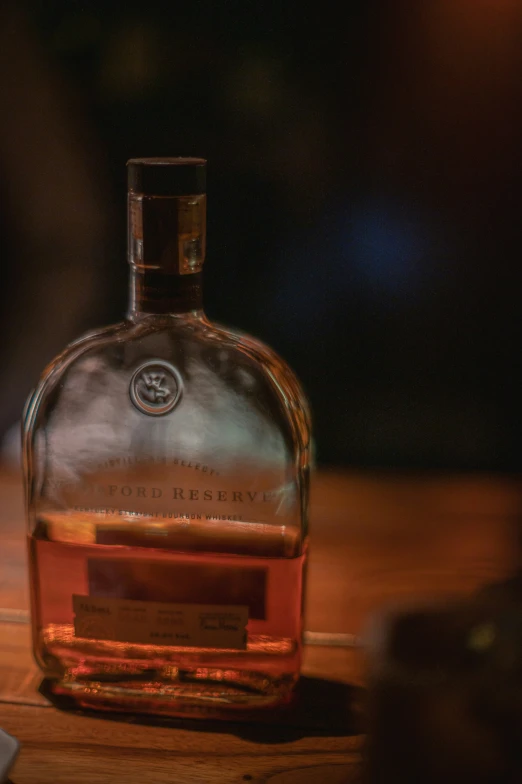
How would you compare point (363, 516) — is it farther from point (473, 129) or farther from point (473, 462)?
point (473, 129)

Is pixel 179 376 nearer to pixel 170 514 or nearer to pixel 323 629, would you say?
pixel 170 514

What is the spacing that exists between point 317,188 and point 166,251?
35 cm

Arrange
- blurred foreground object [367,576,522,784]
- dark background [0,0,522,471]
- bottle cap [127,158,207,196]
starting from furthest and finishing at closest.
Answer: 1. dark background [0,0,522,471]
2. bottle cap [127,158,207,196]
3. blurred foreground object [367,576,522,784]

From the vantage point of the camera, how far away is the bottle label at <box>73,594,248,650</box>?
1.61 ft

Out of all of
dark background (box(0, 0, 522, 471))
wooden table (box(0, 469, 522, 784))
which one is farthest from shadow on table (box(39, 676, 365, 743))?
dark background (box(0, 0, 522, 471))

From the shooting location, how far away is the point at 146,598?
0.50 meters

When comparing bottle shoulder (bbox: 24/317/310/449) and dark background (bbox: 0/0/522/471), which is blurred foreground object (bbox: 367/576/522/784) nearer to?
bottle shoulder (bbox: 24/317/310/449)

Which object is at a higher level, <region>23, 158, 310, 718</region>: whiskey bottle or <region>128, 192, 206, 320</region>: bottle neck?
<region>128, 192, 206, 320</region>: bottle neck

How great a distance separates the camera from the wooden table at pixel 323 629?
17.8 inches

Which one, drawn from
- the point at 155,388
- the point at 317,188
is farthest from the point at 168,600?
the point at 317,188

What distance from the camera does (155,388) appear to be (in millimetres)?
498

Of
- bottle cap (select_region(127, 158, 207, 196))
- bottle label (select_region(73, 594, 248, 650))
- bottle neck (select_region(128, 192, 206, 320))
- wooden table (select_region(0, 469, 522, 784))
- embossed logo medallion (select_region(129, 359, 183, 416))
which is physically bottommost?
wooden table (select_region(0, 469, 522, 784))

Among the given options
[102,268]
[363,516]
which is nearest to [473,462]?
[363,516]

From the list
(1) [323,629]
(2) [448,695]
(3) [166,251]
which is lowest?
(1) [323,629]
